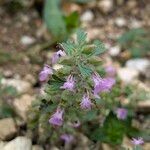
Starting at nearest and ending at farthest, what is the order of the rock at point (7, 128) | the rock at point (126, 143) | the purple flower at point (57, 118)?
the purple flower at point (57, 118)
the rock at point (7, 128)
the rock at point (126, 143)

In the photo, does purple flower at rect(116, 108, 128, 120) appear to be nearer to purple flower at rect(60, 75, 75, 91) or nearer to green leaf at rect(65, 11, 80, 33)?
purple flower at rect(60, 75, 75, 91)

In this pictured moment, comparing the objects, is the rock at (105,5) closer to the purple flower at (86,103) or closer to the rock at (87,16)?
the rock at (87,16)

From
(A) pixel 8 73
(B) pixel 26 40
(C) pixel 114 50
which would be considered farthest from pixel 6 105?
(C) pixel 114 50

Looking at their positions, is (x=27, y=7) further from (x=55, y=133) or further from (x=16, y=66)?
(x=55, y=133)

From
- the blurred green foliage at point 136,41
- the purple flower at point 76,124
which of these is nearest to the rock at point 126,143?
the purple flower at point 76,124

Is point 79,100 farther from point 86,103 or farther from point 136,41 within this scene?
point 136,41

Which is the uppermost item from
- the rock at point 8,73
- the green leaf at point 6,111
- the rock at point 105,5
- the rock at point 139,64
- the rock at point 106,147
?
the rock at point 105,5

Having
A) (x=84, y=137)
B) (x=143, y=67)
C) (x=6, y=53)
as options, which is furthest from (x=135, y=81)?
(x=6, y=53)
